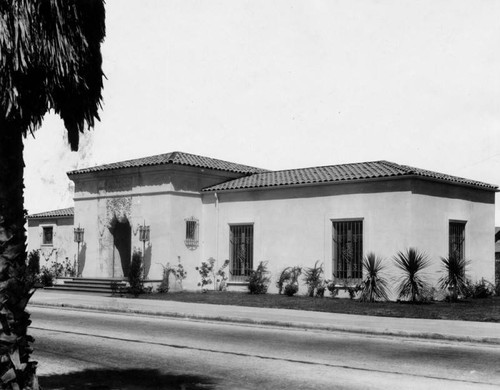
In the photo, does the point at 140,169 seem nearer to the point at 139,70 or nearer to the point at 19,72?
the point at 19,72

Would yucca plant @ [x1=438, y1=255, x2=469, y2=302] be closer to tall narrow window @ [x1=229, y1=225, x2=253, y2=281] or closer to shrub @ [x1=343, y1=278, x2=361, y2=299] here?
shrub @ [x1=343, y1=278, x2=361, y2=299]

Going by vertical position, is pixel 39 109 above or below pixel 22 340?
above

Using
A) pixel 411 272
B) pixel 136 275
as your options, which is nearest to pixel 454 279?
pixel 411 272

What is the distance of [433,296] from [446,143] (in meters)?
33.5

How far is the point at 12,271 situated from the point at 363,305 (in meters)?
16.0

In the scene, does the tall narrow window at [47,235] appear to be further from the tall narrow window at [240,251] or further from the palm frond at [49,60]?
the palm frond at [49,60]

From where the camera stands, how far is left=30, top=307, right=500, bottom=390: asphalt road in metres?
8.92

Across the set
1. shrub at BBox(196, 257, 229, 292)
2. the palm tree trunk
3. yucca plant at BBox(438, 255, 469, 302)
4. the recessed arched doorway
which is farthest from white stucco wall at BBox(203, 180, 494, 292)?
the palm tree trunk

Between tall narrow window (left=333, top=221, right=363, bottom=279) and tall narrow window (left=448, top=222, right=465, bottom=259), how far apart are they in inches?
140

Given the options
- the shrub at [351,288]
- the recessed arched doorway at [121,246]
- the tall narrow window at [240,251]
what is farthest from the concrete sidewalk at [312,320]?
the recessed arched doorway at [121,246]

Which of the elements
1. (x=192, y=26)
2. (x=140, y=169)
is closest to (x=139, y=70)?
(x=192, y=26)

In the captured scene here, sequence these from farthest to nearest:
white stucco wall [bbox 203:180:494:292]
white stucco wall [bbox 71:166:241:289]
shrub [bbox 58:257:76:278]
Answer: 1. shrub [bbox 58:257:76:278]
2. white stucco wall [bbox 71:166:241:289]
3. white stucco wall [bbox 203:180:494:292]

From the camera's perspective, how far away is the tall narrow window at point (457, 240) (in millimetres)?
25422

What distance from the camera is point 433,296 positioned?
23375 mm
